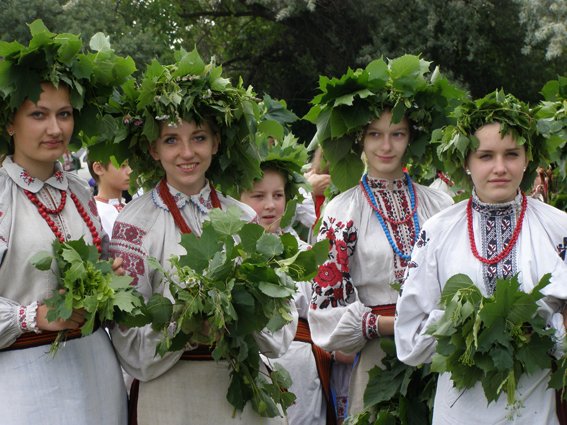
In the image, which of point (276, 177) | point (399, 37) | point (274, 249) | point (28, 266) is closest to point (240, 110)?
point (274, 249)

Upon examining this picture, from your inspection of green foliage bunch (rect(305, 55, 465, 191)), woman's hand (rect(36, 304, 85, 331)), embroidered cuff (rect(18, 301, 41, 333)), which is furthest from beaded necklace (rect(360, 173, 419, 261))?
embroidered cuff (rect(18, 301, 41, 333))

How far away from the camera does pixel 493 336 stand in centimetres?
402

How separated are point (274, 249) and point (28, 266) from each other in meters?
1.00

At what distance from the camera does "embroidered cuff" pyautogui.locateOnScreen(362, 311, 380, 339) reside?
5082mm

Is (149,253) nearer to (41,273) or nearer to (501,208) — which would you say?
(41,273)

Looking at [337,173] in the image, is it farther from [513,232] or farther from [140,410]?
[140,410]

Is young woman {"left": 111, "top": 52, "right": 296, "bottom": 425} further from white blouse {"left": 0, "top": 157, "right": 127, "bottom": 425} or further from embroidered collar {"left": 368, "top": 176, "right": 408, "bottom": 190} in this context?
embroidered collar {"left": 368, "top": 176, "right": 408, "bottom": 190}

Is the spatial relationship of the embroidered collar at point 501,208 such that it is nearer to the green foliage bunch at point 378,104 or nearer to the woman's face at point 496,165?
the woman's face at point 496,165

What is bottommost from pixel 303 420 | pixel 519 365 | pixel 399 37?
pixel 303 420

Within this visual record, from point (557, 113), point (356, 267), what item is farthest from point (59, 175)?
point (557, 113)

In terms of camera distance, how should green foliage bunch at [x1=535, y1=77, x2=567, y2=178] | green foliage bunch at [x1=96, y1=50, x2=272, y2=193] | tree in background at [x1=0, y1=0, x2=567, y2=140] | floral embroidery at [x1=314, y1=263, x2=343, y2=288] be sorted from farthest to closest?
1. tree in background at [x1=0, y1=0, x2=567, y2=140]
2. green foliage bunch at [x1=535, y1=77, x2=567, y2=178]
3. floral embroidery at [x1=314, y1=263, x2=343, y2=288]
4. green foliage bunch at [x1=96, y1=50, x2=272, y2=193]

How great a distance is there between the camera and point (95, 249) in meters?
4.12

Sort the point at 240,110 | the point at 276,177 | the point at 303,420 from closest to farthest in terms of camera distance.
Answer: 1. the point at 240,110
2. the point at 303,420
3. the point at 276,177

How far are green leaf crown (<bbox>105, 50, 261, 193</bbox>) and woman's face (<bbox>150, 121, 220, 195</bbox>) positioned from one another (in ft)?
0.15
